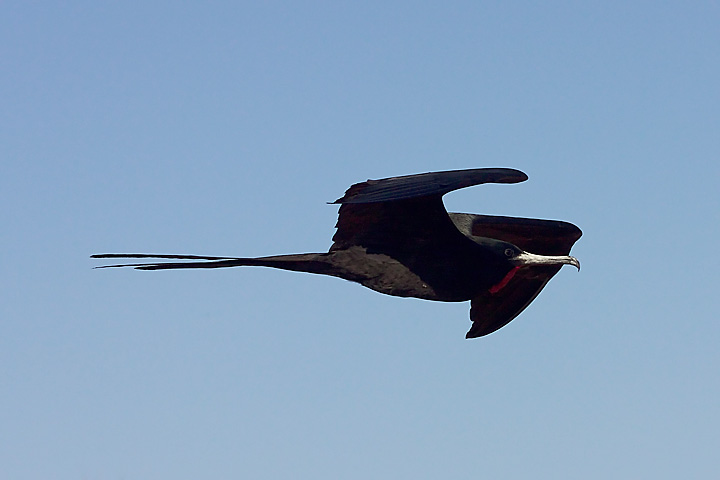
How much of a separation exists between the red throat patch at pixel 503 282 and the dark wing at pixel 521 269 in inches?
7.6

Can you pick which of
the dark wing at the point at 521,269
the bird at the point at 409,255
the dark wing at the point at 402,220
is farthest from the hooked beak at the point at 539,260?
the dark wing at the point at 521,269

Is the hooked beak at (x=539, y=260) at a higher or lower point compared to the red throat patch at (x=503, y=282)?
higher

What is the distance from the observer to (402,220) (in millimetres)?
10344

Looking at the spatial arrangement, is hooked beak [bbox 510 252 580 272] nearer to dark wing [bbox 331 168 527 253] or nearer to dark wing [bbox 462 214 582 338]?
dark wing [bbox 331 168 527 253]

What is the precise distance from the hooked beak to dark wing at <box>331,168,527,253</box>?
27.6 inches

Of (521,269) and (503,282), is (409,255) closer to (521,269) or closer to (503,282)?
(503,282)

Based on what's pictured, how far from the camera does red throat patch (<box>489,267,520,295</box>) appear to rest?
36.5ft

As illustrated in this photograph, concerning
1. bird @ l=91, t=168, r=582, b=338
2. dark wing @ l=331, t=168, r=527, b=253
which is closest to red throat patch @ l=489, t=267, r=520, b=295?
bird @ l=91, t=168, r=582, b=338

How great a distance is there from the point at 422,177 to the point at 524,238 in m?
2.95

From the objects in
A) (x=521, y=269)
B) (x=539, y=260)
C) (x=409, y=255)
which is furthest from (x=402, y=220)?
(x=521, y=269)

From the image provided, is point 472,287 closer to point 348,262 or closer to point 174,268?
point 348,262

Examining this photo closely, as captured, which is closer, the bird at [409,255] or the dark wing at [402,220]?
the dark wing at [402,220]

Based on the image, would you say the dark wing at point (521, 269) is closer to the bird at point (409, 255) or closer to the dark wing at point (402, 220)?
the bird at point (409, 255)

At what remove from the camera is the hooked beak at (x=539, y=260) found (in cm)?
1105
